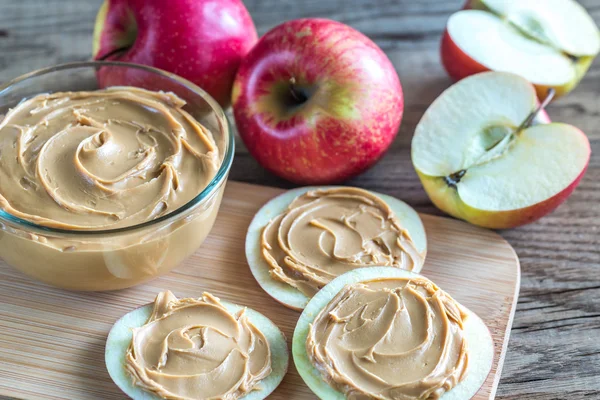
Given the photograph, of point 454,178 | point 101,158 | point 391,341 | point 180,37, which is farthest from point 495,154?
point 101,158

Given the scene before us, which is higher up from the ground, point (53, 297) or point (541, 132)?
point (541, 132)

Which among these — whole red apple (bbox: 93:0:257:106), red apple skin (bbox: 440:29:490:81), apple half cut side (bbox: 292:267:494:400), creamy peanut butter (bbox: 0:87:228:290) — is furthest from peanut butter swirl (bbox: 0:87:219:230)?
red apple skin (bbox: 440:29:490:81)

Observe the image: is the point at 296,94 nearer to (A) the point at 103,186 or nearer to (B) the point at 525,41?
(A) the point at 103,186

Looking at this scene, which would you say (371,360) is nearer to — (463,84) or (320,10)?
(463,84)

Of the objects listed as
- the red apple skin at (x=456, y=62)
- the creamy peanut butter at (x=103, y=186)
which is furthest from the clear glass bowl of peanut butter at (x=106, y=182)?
the red apple skin at (x=456, y=62)

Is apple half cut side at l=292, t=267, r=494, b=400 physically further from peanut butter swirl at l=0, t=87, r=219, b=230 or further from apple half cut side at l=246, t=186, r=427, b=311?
peanut butter swirl at l=0, t=87, r=219, b=230

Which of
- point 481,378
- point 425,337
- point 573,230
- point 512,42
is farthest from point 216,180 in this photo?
point 512,42

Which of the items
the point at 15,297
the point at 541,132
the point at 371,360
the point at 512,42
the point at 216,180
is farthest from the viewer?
the point at 512,42
